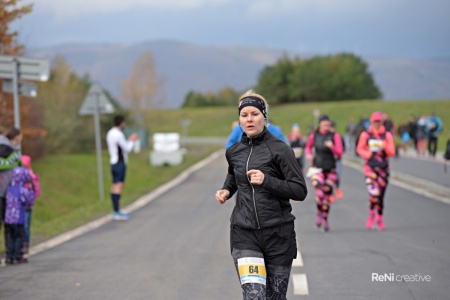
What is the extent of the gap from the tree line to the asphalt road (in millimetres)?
117469

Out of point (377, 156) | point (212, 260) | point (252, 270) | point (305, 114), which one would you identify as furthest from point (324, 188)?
point (305, 114)

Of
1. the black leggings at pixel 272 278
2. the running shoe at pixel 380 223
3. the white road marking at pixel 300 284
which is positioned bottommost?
the running shoe at pixel 380 223

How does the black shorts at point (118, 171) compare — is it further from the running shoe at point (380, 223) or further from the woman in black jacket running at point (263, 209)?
the woman in black jacket running at point (263, 209)

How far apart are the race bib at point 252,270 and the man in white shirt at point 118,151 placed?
10.3 meters

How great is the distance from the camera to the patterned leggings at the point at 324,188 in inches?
506

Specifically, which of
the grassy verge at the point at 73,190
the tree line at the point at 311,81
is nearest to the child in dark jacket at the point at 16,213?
the grassy verge at the point at 73,190

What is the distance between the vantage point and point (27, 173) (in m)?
10.4

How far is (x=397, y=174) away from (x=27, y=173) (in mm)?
16798

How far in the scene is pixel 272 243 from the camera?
539cm

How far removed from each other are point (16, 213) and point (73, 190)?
1431 cm

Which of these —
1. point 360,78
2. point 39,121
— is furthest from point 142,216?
point 360,78

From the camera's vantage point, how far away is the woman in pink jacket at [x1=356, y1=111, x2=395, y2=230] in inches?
493

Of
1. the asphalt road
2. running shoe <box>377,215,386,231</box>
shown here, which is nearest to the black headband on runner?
the asphalt road

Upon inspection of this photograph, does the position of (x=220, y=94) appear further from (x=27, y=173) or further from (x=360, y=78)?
(x=27, y=173)
